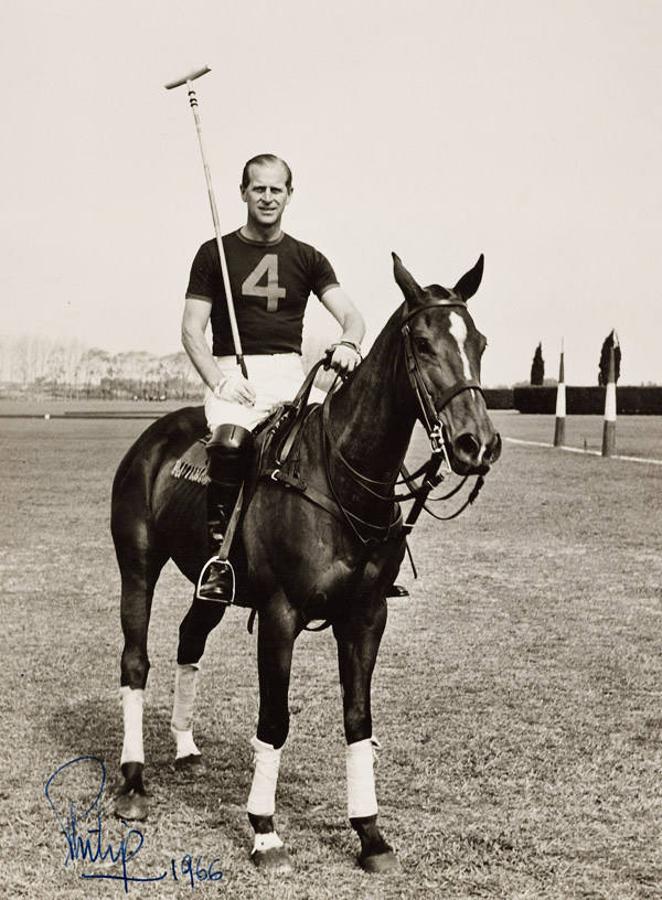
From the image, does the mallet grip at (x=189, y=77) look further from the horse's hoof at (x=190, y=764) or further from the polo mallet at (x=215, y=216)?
the horse's hoof at (x=190, y=764)

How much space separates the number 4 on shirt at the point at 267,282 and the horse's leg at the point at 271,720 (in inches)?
63.9

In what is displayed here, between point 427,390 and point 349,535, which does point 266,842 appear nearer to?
point 349,535

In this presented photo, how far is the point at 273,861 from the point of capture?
521 centimetres

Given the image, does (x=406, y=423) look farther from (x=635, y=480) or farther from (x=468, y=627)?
(x=635, y=480)

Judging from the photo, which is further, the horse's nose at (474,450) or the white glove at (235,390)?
the white glove at (235,390)

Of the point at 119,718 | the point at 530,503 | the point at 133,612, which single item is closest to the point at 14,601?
the point at 119,718

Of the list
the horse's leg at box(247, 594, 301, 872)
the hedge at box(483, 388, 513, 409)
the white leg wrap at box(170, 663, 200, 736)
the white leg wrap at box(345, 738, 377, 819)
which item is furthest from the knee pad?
the hedge at box(483, 388, 513, 409)

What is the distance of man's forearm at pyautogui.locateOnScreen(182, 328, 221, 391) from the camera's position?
225 inches

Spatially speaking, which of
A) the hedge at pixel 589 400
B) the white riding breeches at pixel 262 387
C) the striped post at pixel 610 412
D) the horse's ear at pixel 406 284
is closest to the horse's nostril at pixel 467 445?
the horse's ear at pixel 406 284

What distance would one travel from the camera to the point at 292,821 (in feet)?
19.1

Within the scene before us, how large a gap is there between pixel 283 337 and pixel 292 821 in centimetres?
256

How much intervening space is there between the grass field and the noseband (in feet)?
6.72

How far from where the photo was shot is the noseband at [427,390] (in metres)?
4.65

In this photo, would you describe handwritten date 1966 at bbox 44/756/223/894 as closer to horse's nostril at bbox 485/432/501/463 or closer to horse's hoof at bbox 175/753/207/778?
horse's hoof at bbox 175/753/207/778
